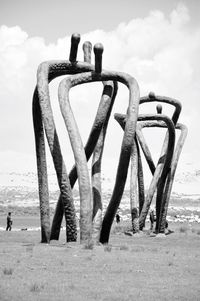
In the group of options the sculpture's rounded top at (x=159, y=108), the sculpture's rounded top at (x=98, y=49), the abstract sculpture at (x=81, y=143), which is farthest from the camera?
the sculpture's rounded top at (x=159, y=108)

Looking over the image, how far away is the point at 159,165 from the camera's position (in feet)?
70.5

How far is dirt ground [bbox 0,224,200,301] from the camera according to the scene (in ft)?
23.9

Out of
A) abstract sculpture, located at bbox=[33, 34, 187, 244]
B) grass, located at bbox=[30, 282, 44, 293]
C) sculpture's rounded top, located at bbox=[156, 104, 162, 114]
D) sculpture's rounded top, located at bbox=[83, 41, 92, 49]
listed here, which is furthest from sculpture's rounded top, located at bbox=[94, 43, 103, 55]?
grass, located at bbox=[30, 282, 44, 293]

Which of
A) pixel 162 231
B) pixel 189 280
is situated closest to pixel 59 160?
pixel 189 280

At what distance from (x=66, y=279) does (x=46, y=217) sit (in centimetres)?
661

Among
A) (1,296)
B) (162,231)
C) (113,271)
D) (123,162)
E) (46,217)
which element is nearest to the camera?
(1,296)

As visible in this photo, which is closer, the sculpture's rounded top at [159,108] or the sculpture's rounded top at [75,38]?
the sculpture's rounded top at [75,38]

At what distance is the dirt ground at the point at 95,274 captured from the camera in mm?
7289

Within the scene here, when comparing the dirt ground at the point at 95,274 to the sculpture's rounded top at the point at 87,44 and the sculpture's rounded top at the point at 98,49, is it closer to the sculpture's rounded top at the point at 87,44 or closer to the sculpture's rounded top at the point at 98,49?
the sculpture's rounded top at the point at 98,49

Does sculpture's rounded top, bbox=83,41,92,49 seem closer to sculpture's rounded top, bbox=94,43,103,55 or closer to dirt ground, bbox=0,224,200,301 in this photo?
sculpture's rounded top, bbox=94,43,103,55

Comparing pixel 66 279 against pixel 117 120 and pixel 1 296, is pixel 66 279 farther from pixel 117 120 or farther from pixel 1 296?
pixel 117 120

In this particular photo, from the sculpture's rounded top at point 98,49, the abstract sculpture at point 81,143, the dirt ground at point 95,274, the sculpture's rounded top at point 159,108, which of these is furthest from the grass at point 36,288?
the sculpture's rounded top at point 159,108

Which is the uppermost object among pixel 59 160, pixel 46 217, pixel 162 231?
pixel 59 160

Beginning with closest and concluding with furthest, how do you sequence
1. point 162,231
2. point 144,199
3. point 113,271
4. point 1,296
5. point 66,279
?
point 1,296
point 66,279
point 113,271
point 162,231
point 144,199
